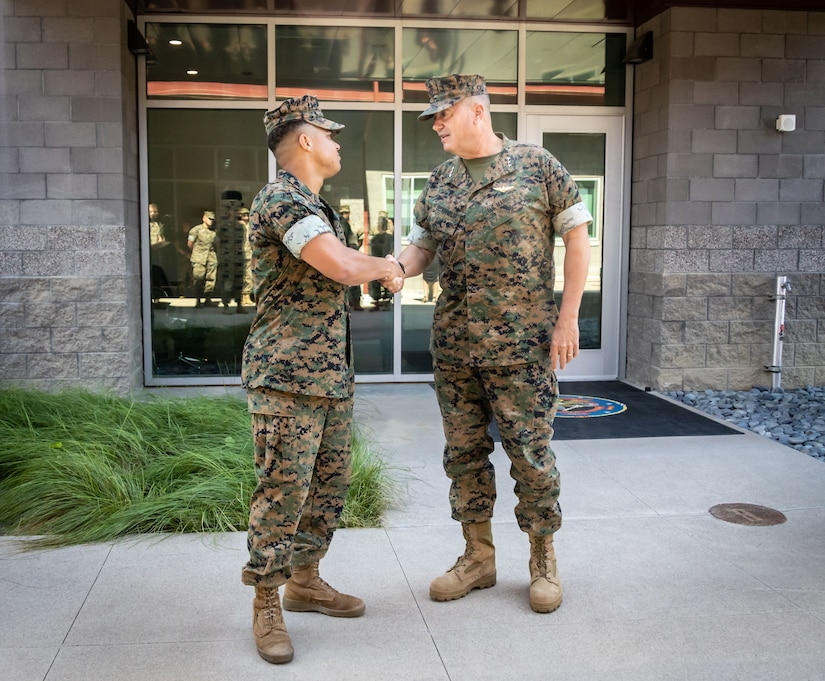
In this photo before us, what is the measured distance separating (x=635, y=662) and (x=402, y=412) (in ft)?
14.8

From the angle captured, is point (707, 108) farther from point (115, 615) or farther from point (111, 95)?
point (115, 615)

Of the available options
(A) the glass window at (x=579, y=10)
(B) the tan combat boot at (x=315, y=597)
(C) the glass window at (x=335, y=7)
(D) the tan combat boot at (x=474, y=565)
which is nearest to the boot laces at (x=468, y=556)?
(D) the tan combat boot at (x=474, y=565)

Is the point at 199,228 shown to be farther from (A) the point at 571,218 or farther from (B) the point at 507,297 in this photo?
(A) the point at 571,218

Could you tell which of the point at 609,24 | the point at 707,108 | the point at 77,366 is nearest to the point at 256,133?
the point at 77,366

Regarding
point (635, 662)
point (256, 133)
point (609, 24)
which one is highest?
point (609, 24)

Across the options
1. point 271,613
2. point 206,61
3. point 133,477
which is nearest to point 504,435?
point 271,613

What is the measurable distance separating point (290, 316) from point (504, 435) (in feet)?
3.28

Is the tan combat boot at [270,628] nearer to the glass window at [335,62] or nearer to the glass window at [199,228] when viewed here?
the glass window at [199,228]

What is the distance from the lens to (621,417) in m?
7.27

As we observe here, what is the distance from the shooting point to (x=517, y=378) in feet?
11.7

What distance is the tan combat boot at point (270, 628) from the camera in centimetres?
312

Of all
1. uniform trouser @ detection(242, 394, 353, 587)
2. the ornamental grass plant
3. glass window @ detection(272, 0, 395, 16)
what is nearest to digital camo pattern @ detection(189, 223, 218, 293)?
glass window @ detection(272, 0, 395, 16)

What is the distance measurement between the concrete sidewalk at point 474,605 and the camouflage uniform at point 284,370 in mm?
428

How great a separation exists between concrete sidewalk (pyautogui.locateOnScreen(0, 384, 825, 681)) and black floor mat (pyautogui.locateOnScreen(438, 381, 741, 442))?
148 centimetres
